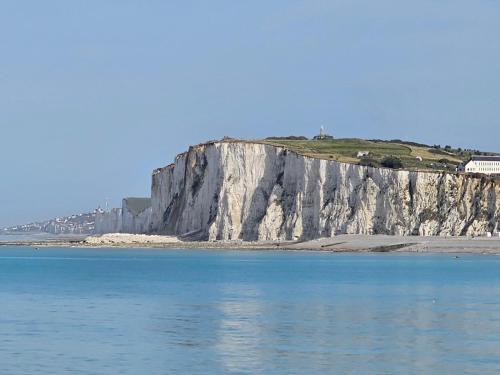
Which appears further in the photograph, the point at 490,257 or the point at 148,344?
the point at 490,257

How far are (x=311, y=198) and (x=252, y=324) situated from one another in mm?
53385

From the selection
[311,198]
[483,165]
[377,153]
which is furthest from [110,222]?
[311,198]

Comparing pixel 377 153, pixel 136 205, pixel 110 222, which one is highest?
pixel 377 153

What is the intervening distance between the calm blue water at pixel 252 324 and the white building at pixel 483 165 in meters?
37.8

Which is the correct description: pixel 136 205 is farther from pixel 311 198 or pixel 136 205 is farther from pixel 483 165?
pixel 483 165

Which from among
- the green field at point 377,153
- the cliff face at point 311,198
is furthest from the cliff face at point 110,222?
the cliff face at point 311,198

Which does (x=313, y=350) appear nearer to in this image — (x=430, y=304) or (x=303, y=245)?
(x=430, y=304)

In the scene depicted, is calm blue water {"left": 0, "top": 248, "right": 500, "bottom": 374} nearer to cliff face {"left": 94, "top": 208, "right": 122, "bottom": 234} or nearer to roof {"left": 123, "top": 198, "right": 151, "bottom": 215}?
roof {"left": 123, "top": 198, "right": 151, "bottom": 215}

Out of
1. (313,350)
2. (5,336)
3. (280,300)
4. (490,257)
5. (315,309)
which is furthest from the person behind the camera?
(490,257)

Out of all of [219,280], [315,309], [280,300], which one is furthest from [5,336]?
[219,280]

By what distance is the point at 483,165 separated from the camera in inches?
3430

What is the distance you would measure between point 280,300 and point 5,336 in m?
11.9

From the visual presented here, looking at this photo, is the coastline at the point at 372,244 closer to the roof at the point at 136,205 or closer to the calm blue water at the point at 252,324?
the calm blue water at the point at 252,324

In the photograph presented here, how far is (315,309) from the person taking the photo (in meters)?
30.6
